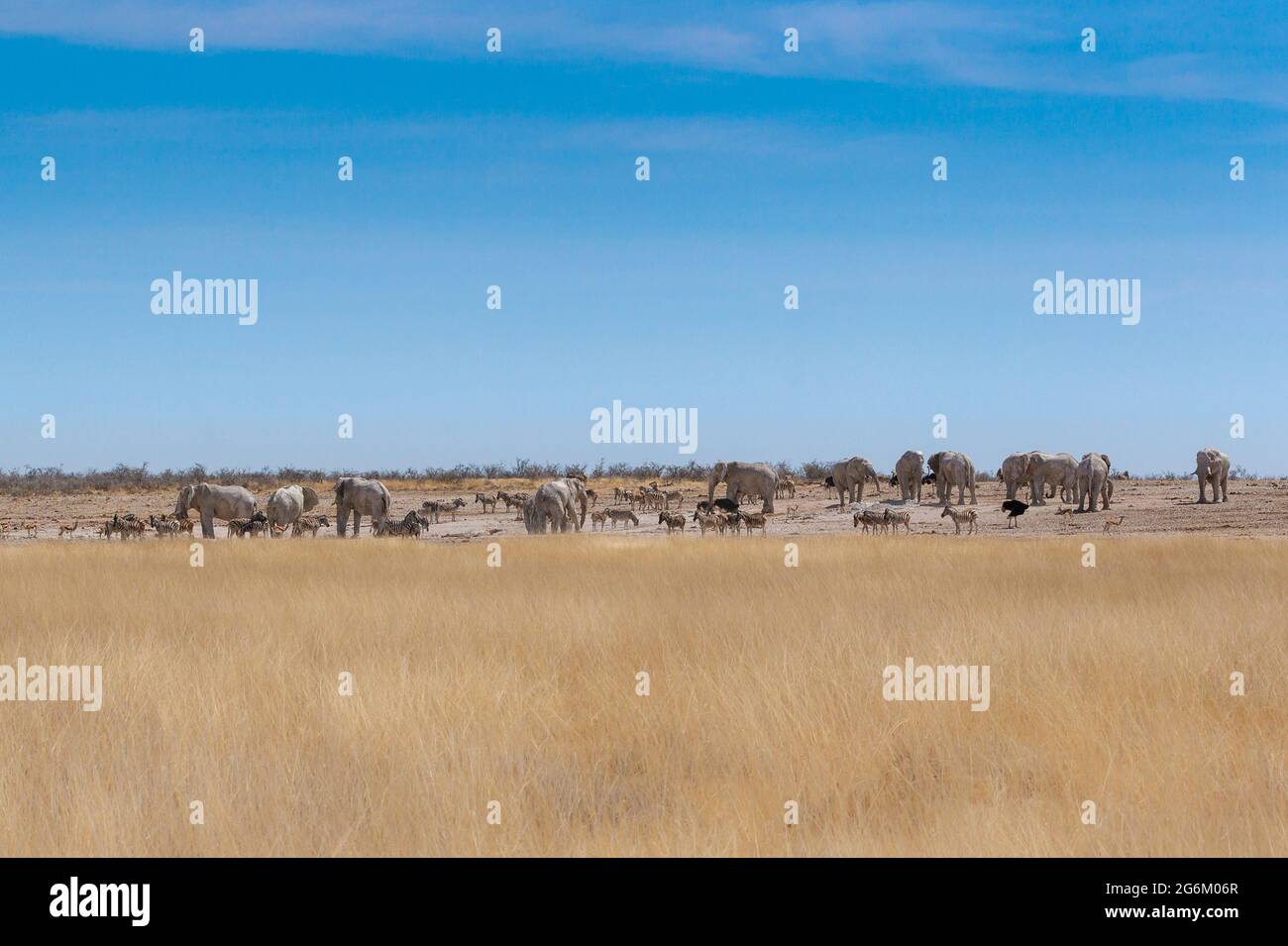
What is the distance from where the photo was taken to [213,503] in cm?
3247

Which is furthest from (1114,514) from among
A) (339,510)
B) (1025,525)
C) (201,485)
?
(201,485)

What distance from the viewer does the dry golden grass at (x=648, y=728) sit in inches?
204

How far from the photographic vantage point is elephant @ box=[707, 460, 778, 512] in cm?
3928

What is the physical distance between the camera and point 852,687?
768 centimetres

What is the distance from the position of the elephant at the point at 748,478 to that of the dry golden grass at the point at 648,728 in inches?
1031

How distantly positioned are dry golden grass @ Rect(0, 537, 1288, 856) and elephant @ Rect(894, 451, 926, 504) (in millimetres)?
28599

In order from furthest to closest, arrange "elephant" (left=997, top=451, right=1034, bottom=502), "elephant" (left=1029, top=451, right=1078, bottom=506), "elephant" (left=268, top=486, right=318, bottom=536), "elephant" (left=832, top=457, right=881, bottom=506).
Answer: "elephant" (left=832, top=457, right=881, bottom=506) < "elephant" (left=997, top=451, right=1034, bottom=502) < "elephant" (left=1029, top=451, right=1078, bottom=506) < "elephant" (left=268, top=486, right=318, bottom=536)

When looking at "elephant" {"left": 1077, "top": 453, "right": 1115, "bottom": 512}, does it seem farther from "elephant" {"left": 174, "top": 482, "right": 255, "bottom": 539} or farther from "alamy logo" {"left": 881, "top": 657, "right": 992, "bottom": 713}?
"alamy logo" {"left": 881, "top": 657, "right": 992, "bottom": 713}

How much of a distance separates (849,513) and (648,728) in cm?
3155

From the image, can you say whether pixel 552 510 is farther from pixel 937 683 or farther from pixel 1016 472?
pixel 937 683
